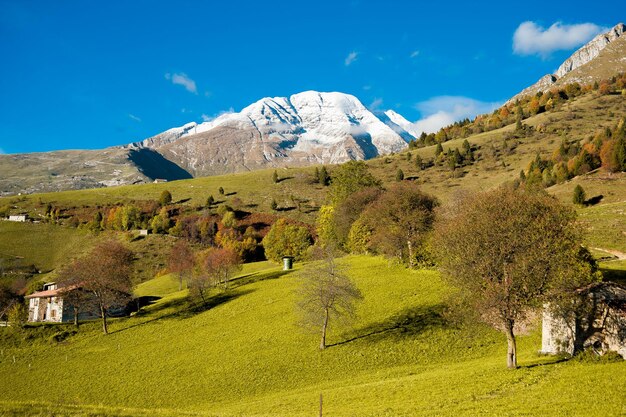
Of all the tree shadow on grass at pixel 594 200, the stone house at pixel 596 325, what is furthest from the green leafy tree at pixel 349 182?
the stone house at pixel 596 325

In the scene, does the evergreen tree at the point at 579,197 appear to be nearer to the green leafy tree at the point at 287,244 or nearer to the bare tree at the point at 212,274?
the green leafy tree at the point at 287,244

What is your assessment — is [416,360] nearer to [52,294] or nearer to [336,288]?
[336,288]

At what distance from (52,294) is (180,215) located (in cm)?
8097

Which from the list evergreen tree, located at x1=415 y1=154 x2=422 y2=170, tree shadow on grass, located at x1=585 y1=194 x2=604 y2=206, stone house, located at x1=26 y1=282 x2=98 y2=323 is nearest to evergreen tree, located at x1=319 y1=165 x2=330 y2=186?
evergreen tree, located at x1=415 y1=154 x2=422 y2=170

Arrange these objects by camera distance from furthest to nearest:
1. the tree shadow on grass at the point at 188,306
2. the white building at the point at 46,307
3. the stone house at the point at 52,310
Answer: the white building at the point at 46,307 → the stone house at the point at 52,310 → the tree shadow on grass at the point at 188,306

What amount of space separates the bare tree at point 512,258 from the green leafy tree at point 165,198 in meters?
149

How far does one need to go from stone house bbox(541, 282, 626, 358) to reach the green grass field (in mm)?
1493

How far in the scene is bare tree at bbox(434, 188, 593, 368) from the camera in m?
26.1

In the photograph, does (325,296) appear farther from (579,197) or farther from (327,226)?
(579,197)

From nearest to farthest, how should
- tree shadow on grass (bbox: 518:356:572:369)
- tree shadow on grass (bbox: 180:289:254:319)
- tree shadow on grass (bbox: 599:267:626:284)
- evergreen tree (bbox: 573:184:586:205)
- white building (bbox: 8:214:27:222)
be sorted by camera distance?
tree shadow on grass (bbox: 518:356:572:369), tree shadow on grass (bbox: 599:267:626:284), tree shadow on grass (bbox: 180:289:254:319), evergreen tree (bbox: 573:184:586:205), white building (bbox: 8:214:27:222)

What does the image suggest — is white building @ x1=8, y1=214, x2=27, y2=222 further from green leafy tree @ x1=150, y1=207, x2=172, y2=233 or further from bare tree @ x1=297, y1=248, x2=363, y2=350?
bare tree @ x1=297, y1=248, x2=363, y2=350

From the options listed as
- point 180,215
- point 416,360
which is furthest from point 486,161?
point 416,360

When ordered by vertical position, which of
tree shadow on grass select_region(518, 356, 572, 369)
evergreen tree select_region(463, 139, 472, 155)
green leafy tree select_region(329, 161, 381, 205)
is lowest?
tree shadow on grass select_region(518, 356, 572, 369)

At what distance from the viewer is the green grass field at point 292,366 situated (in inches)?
837
